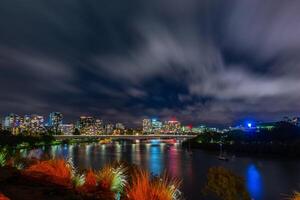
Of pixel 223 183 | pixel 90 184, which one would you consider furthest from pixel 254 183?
pixel 90 184

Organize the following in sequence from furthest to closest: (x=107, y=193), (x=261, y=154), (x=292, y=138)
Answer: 1. (x=292, y=138)
2. (x=261, y=154)
3. (x=107, y=193)

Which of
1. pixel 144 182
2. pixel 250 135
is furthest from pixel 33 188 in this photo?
pixel 250 135

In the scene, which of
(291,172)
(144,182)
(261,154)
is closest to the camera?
(144,182)

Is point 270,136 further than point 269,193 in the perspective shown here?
Yes

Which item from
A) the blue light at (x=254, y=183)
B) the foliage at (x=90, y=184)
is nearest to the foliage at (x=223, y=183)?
the foliage at (x=90, y=184)

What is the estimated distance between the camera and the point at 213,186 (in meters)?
16.6

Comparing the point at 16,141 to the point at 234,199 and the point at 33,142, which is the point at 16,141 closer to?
the point at 33,142

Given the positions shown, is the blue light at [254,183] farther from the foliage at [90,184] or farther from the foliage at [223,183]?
the foliage at [90,184]

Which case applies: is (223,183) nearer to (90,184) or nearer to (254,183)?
(90,184)

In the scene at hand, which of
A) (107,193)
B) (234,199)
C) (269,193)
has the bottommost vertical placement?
(269,193)

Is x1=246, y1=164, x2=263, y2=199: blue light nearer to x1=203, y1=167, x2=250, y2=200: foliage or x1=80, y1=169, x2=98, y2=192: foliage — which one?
x1=203, y1=167, x2=250, y2=200: foliage

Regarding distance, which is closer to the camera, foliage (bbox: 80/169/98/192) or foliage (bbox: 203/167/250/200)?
foliage (bbox: 80/169/98/192)

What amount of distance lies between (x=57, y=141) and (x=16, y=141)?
54.9 meters

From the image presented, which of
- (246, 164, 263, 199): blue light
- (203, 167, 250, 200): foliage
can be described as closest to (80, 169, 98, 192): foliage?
(203, 167, 250, 200): foliage
